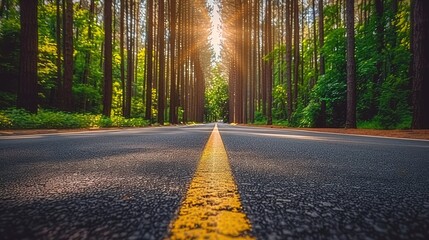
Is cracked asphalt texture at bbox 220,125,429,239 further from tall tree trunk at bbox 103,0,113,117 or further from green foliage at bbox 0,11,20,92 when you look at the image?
green foliage at bbox 0,11,20,92

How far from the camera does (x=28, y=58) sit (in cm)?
1084

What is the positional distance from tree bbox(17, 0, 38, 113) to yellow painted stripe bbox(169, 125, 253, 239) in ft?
37.5

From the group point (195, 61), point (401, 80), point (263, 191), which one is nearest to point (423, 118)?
point (401, 80)

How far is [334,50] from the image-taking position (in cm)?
1627

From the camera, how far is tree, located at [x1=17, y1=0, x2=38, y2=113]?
1057 centimetres

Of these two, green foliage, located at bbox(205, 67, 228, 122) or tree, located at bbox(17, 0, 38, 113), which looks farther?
green foliage, located at bbox(205, 67, 228, 122)

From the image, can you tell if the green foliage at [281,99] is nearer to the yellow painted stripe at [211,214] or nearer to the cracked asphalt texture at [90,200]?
the cracked asphalt texture at [90,200]

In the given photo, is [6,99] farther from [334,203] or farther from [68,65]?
[334,203]

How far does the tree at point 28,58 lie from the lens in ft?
34.7

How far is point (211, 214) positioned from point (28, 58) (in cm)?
1251

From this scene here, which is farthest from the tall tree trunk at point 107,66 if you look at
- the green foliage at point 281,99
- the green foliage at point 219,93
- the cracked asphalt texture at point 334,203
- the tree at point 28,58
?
the green foliage at point 219,93

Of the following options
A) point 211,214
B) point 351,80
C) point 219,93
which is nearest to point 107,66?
point 351,80

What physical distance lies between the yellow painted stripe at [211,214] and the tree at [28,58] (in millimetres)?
11422

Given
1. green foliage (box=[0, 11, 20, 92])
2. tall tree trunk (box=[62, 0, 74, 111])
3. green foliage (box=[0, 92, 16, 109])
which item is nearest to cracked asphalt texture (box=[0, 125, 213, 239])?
tall tree trunk (box=[62, 0, 74, 111])
